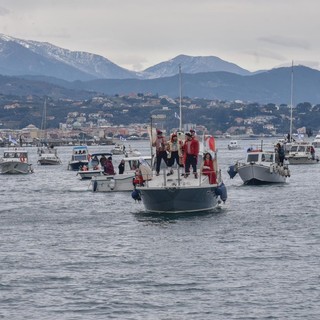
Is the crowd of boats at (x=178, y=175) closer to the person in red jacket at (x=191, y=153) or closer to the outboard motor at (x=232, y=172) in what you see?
the outboard motor at (x=232, y=172)

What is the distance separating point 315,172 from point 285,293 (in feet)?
232

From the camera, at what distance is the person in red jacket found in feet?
160

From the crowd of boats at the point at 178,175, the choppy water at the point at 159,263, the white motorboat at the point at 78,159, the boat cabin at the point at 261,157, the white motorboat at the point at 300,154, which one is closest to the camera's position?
the choppy water at the point at 159,263

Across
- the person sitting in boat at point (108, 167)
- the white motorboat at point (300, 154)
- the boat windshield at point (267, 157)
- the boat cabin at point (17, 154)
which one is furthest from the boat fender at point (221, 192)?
the white motorboat at point (300, 154)

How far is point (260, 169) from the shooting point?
7312 cm

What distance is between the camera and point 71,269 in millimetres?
33656

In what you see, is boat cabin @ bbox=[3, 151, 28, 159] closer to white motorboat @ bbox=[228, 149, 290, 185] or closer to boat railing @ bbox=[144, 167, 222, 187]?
white motorboat @ bbox=[228, 149, 290, 185]

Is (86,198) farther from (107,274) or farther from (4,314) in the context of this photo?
(4,314)

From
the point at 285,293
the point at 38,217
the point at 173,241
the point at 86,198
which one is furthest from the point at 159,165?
the point at 285,293

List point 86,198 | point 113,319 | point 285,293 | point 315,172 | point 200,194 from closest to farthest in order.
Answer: point 113,319
point 285,293
point 200,194
point 86,198
point 315,172

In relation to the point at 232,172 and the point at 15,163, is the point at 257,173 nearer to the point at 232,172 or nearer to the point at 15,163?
the point at 232,172

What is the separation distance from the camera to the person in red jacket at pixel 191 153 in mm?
48656

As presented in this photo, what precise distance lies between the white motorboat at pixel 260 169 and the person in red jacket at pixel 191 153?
73.9 ft

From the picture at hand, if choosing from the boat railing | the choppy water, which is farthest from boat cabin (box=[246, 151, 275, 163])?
the boat railing
